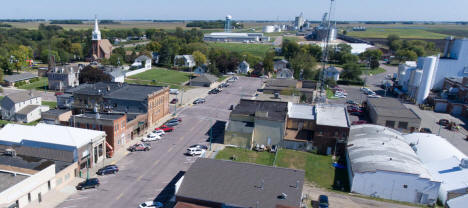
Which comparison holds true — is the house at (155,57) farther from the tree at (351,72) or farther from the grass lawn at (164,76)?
the tree at (351,72)

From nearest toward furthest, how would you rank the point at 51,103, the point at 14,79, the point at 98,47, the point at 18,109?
the point at 18,109, the point at 51,103, the point at 14,79, the point at 98,47

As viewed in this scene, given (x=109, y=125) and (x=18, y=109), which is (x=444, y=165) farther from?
(x=18, y=109)

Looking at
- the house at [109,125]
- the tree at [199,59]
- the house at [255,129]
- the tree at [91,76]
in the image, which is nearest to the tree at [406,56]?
the tree at [199,59]

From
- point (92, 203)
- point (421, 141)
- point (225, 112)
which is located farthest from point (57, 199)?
point (421, 141)

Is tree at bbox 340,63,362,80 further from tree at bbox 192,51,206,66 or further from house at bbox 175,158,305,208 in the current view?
house at bbox 175,158,305,208

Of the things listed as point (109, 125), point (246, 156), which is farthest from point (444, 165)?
point (109, 125)

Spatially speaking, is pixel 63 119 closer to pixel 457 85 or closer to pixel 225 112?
pixel 225 112

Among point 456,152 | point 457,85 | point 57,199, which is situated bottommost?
point 57,199

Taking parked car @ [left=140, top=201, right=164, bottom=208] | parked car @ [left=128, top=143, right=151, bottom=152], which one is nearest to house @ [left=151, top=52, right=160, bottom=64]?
parked car @ [left=128, top=143, right=151, bottom=152]
